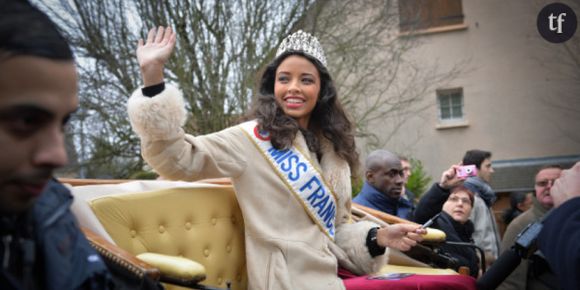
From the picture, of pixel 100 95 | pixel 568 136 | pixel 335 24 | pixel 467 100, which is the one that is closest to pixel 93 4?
pixel 100 95

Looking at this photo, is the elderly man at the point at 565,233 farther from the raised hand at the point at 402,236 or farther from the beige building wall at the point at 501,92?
the raised hand at the point at 402,236

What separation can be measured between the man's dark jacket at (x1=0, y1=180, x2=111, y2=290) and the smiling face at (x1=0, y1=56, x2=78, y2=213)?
114mm

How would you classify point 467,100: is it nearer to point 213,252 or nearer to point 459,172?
point 459,172

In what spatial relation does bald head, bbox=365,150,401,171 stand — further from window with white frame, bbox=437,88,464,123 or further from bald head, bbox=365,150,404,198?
window with white frame, bbox=437,88,464,123

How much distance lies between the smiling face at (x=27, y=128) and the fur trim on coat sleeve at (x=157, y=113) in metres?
1.18

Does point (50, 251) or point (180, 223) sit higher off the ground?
point (50, 251)

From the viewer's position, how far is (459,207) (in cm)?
493

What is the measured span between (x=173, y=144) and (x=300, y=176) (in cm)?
75

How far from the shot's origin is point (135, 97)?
267cm

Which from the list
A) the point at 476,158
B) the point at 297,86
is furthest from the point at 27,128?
the point at 476,158

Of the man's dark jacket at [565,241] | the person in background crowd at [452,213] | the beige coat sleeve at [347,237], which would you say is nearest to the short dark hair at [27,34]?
the man's dark jacket at [565,241]

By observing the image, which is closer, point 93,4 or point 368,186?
point 368,186

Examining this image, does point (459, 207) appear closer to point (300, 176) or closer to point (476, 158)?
point (476, 158)

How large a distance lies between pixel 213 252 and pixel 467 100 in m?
9.00
